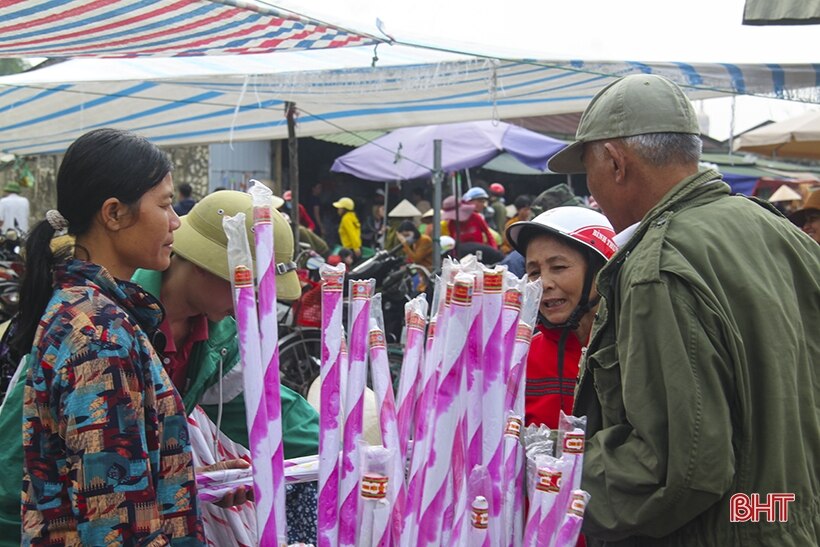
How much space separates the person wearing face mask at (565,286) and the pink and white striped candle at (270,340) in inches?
43.2

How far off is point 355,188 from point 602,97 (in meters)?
18.9

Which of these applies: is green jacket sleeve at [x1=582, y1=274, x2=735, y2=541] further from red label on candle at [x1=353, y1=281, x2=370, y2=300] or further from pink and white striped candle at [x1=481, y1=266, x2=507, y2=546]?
red label on candle at [x1=353, y1=281, x2=370, y2=300]

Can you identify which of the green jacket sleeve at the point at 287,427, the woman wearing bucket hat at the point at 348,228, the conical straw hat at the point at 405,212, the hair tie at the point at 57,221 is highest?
the hair tie at the point at 57,221

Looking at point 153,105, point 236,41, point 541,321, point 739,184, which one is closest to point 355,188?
point 739,184

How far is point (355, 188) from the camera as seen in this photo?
20688mm

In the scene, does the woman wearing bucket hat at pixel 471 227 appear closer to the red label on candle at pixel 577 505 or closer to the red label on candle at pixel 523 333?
the red label on candle at pixel 523 333

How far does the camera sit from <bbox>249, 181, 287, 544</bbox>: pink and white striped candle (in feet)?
4.74

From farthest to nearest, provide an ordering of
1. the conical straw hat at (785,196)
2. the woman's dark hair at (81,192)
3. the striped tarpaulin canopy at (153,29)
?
the conical straw hat at (785,196)
the striped tarpaulin canopy at (153,29)
the woman's dark hair at (81,192)

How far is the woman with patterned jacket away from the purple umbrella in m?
8.80

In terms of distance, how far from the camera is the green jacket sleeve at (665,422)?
1.55 meters

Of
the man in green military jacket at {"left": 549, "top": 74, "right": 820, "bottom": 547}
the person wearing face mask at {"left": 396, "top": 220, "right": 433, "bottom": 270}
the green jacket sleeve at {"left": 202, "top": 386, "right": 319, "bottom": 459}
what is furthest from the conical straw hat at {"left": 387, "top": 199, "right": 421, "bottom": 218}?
the man in green military jacket at {"left": 549, "top": 74, "right": 820, "bottom": 547}

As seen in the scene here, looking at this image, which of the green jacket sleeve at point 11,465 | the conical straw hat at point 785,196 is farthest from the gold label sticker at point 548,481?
the conical straw hat at point 785,196

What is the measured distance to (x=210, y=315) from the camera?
7.33 feet

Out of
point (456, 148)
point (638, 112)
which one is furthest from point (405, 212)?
point (638, 112)
